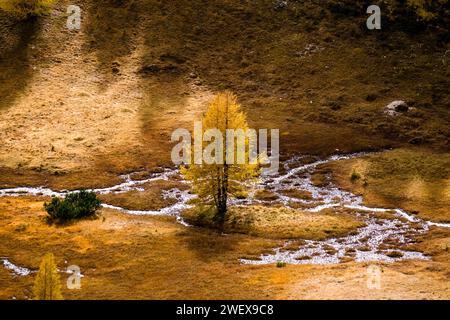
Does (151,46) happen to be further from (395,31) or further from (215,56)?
(395,31)

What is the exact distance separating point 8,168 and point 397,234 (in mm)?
52906

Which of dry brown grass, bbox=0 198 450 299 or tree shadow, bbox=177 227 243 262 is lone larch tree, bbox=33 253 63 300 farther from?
tree shadow, bbox=177 227 243 262

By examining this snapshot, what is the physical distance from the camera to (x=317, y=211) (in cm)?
7425

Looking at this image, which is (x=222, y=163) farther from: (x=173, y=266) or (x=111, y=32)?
(x=111, y=32)

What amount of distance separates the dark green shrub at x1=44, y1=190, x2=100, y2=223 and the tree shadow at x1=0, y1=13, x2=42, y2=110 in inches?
1390

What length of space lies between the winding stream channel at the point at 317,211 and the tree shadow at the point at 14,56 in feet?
98.8

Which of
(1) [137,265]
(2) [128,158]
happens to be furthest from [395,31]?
(1) [137,265]

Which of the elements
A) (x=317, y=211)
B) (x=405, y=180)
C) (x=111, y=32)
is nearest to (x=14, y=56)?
(x=111, y=32)

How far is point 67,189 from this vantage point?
79.6 meters

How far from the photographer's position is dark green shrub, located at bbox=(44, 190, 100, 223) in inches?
2739

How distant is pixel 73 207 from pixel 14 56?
50.7m

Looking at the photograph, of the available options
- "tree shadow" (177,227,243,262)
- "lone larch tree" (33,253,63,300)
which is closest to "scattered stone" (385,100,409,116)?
"tree shadow" (177,227,243,262)

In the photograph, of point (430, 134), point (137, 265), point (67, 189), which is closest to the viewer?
point (137, 265)

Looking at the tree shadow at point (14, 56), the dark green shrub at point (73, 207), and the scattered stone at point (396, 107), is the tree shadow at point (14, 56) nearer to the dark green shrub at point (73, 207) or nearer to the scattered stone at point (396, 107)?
the dark green shrub at point (73, 207)
